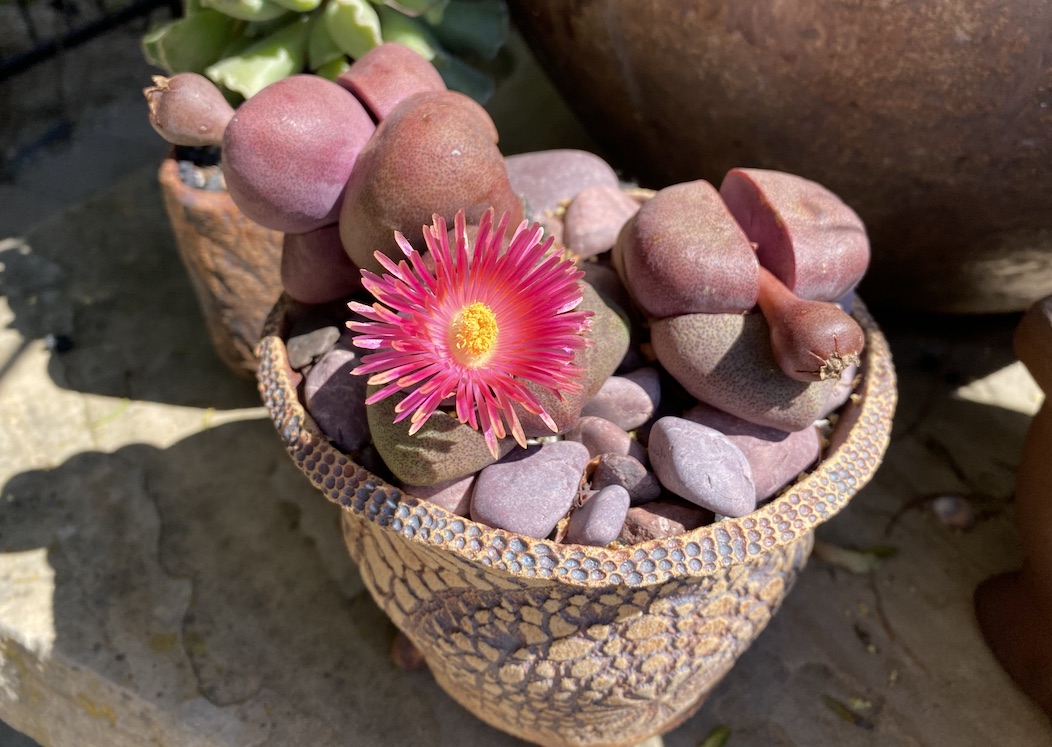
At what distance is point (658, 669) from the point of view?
751 millimetres

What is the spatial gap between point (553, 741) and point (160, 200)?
1212mm

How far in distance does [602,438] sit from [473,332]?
200 mm

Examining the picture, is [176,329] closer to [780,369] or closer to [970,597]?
[780,369]

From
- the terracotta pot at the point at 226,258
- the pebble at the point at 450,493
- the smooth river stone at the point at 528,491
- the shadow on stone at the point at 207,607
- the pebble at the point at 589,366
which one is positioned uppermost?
the pebble at the point at 589,366

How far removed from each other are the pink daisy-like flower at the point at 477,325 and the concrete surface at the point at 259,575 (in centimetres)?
55

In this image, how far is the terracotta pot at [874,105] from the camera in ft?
2.66

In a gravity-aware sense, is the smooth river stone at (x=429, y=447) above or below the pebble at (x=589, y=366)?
below

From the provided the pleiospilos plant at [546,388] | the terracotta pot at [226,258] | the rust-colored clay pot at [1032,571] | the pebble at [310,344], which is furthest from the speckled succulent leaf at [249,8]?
the rust-colored clay pot at [1032,571]

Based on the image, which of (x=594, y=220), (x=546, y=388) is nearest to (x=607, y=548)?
(x=546, y=388)

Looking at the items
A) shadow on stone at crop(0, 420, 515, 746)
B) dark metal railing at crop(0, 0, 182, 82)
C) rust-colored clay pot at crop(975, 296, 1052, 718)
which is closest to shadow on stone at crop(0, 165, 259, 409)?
shadow on stone at crop(0, 420, 515, 746)

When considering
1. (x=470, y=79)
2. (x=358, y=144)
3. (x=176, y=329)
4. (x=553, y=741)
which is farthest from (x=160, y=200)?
(x=553, y=741)

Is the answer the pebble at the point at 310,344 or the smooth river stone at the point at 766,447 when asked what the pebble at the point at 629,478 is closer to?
the smooth river stone at the point at 766,447

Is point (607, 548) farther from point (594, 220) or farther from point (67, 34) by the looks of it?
point (67, 34)

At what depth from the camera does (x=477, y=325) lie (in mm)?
572
